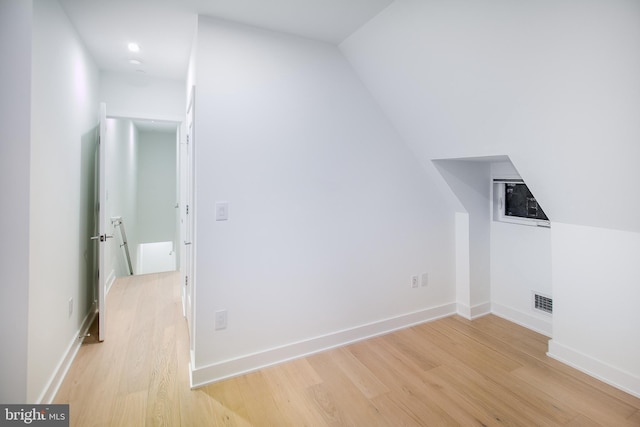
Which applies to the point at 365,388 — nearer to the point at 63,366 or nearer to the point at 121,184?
the point at 63,366

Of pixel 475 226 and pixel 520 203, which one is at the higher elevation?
pixel 520 203

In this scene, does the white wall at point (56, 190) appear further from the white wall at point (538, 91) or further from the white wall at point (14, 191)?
the white wall at point (538, 91)

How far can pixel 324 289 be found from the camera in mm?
2531

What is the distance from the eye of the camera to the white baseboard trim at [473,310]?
3107 millimetres

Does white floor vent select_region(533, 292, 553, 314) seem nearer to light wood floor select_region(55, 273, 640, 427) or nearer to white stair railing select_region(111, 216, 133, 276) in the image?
light wood floor select_region(55, 273, 640, 427)

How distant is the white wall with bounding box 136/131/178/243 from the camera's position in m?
6.27

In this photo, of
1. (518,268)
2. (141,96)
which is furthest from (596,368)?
(141,96)

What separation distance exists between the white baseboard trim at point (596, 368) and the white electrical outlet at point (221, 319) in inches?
97.6

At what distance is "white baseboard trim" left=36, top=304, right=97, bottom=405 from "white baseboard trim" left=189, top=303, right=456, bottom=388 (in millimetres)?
780

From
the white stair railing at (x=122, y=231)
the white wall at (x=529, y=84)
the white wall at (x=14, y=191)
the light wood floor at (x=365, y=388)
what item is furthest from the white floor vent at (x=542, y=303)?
the white stair railing at (x=122, y=231)

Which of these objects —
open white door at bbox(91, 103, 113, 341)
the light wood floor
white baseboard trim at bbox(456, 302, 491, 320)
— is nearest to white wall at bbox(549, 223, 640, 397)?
the light wood floor

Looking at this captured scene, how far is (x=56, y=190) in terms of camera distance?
2.00m

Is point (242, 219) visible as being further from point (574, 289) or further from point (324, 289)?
point (574, 289)

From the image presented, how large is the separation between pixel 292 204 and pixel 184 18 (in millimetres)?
1443
